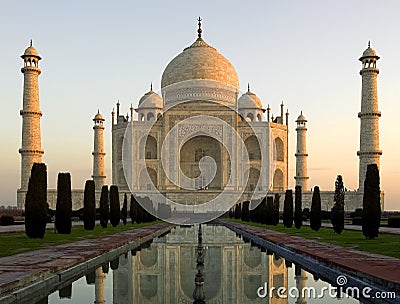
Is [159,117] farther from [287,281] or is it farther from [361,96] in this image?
[287,281]

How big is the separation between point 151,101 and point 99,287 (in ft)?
115

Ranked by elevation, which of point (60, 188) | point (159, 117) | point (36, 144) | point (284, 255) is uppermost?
point (159, 117)

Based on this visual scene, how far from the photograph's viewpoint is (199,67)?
38.7 meters

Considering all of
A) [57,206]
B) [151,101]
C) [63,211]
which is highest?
[151,101]

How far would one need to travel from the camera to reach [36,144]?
2939 centimetres

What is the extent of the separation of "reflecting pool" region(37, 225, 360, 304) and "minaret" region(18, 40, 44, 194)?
71.1 ft

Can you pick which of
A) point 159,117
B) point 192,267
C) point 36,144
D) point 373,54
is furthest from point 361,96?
point 192,267

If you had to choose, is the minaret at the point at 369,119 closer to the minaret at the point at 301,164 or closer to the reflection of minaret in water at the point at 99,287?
the minaret at the point at 301,164

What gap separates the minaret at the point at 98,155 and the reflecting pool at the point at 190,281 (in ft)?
95.7

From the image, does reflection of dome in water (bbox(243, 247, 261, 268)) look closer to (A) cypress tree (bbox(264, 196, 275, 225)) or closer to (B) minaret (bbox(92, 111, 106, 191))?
(A) cypress tree (bbox(264, 196, 275, 225))

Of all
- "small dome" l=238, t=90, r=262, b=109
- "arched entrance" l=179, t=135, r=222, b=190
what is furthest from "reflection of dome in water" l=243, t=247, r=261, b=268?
"small dome" l=238, t=90, r=262, b=109

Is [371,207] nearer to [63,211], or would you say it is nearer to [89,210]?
[63,211]

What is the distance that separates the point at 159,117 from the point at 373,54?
15589mm

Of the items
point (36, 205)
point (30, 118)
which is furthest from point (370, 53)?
point (36, 205)
